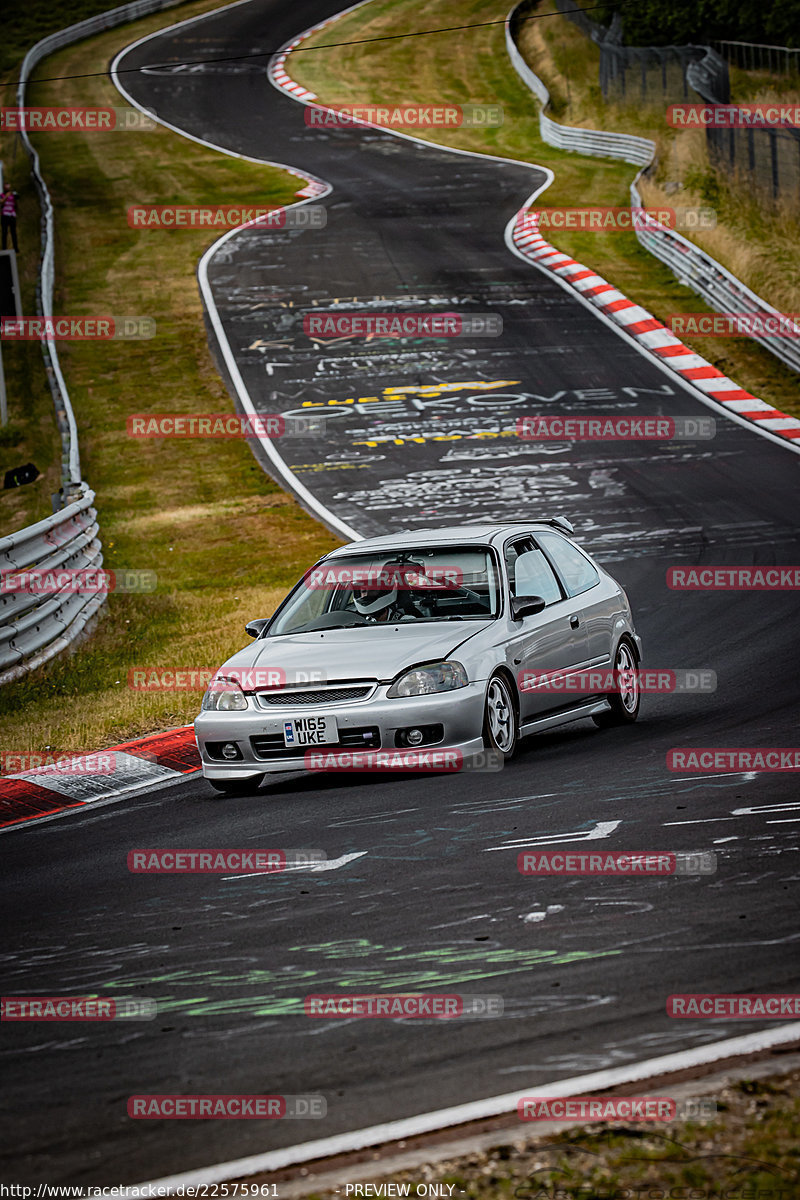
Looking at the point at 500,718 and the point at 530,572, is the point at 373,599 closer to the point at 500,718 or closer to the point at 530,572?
the point at 530,572

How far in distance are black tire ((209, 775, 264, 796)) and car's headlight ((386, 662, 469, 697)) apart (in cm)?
106

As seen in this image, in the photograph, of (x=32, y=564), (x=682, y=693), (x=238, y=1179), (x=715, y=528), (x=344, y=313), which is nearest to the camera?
(x=238, y=1179)

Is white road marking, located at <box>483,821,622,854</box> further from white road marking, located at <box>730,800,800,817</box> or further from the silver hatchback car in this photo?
the silver hatchback car

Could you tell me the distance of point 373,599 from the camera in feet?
33.5

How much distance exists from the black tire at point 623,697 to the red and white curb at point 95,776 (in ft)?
9.34

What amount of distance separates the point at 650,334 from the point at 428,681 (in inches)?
825

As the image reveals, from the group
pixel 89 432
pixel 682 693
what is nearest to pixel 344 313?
pixel 89 432

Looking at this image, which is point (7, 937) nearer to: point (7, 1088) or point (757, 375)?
point (7, 1088)

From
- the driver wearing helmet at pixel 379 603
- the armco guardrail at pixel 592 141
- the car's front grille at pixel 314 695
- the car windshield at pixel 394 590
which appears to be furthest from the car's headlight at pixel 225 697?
the armco guardrail at pixel 592 141

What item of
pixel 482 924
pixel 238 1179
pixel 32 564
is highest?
pixel 238 1179

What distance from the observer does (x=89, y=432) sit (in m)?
26.5

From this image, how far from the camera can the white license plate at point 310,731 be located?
8.91 metres

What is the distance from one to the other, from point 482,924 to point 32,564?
874 centimetres

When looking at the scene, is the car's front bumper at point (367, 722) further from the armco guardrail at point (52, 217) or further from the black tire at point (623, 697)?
the armco guardrail at point (52, 217)
